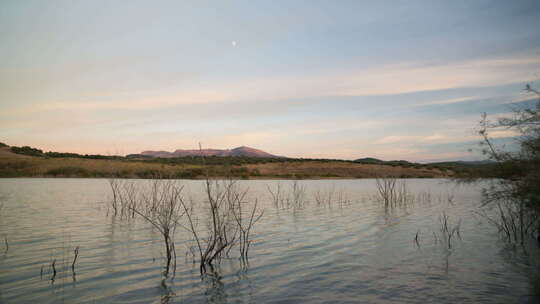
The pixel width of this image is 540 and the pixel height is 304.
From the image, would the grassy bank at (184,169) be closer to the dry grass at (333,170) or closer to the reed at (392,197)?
the dry grass at (333,170)

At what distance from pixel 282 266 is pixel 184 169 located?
165ft

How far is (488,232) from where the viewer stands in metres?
12.2

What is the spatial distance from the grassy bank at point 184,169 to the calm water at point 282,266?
31029 mm

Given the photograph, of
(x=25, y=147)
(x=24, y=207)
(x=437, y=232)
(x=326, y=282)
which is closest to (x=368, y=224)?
(x=437, y=232)

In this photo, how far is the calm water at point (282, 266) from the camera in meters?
5.99

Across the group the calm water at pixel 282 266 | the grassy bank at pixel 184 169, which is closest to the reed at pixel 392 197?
the calm water at pixel 282 266

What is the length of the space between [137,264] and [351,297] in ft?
15.3

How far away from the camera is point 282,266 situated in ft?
25.7

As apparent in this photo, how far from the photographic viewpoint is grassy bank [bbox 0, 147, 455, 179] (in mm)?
50781

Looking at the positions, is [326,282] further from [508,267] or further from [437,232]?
[437,232]

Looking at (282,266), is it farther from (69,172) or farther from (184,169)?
(69,172)

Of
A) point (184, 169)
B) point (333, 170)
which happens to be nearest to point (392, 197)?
point (184, 169)

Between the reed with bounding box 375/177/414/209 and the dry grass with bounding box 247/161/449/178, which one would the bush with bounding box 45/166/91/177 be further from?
the reed with bounding box 375/177/414/209

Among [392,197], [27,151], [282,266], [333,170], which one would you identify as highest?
[27,151]
